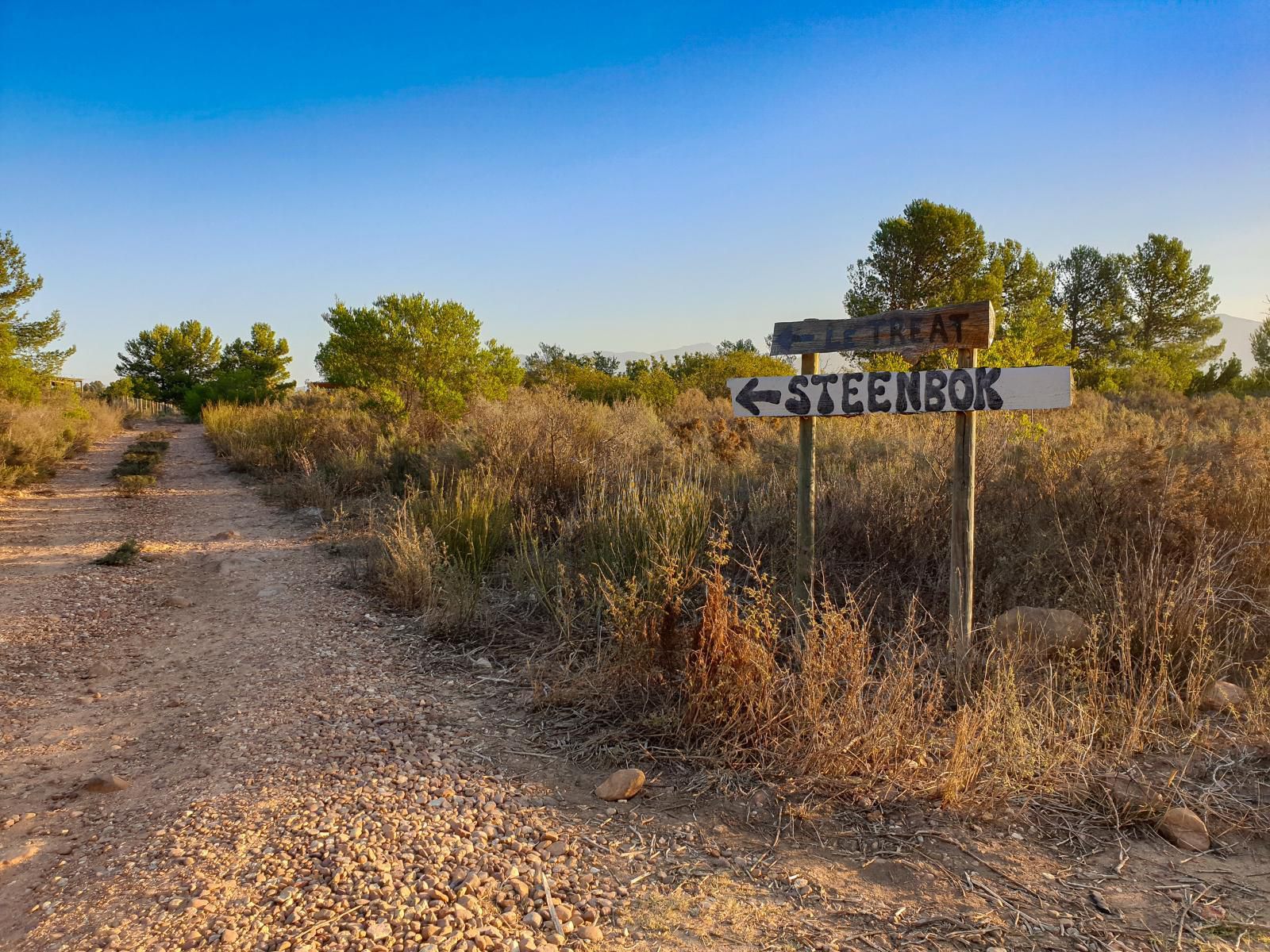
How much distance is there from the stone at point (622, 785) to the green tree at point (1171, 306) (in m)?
33.8

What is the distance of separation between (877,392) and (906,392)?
15cm

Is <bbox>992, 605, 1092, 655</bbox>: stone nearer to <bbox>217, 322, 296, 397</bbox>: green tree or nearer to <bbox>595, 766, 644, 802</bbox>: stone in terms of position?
<bbox>595, 766, 644, 802</bbox>: stone

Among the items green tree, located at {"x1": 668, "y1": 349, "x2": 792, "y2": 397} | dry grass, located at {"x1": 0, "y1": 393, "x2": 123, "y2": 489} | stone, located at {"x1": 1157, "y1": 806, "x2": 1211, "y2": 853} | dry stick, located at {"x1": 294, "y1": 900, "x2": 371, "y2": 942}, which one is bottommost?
stone, located at {"x1": 1157, "y1": 806, "x2": 1211, "y2": 853}

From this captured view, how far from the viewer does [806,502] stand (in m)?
4.41

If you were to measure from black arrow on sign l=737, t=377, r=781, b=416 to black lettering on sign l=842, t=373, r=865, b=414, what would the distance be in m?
0.39

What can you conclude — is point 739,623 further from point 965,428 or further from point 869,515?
point 869,515

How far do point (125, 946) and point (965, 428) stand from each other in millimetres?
4143

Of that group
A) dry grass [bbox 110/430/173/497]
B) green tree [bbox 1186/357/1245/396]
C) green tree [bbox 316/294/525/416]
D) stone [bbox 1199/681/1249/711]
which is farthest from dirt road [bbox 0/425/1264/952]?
green tree [bbox 1186/357/1245/396]

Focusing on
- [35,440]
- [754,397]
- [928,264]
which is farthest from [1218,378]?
[35,440]

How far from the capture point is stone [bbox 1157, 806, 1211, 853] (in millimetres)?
2770

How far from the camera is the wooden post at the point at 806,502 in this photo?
172 inches

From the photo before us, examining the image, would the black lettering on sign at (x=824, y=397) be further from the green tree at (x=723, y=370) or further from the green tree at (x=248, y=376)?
the green tree at (x=248, y=376)

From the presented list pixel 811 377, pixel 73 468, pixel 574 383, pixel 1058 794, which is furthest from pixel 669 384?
pixel 1058 794

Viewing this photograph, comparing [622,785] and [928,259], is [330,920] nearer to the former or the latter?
[622,785]
